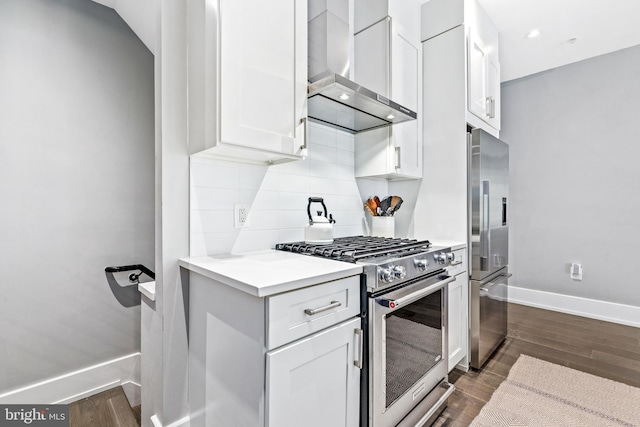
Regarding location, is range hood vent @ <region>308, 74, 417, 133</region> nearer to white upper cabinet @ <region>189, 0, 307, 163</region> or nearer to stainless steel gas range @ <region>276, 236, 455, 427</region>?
white upper cabinet @ <region>189, 0, 307, 163</region>

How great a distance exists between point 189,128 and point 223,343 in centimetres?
99

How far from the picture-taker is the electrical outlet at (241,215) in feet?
5.28

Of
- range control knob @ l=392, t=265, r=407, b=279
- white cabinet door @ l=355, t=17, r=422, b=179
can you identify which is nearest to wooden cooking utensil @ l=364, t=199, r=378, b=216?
white cabinet door @ l=355, t=17, r=422, b=179

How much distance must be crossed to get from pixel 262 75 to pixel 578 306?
4120 mm

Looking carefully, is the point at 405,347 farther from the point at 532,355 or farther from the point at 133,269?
the point at 133,269

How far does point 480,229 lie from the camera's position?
85.3 inches

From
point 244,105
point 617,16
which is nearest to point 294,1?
point 244,105

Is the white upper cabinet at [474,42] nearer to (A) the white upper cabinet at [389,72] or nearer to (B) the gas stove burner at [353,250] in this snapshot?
(A) the white upper cabinet at [389,72]

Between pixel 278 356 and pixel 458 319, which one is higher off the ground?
pixel 278 356

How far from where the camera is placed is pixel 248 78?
1.28 meters

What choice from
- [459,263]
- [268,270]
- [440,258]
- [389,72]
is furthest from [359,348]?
[389,72]

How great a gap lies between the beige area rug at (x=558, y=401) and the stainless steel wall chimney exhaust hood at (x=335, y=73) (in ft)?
6.23

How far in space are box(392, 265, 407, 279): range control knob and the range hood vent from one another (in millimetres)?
956

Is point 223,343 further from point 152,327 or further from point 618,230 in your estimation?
point 618,230
